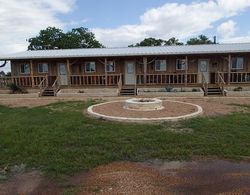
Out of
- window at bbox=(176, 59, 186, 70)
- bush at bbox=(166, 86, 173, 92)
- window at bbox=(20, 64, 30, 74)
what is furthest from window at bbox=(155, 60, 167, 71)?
window at bbox=(20, 64, 30, 74)

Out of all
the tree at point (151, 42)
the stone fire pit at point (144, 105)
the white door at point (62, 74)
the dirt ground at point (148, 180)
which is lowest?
the dirt ground at point (148, 180)

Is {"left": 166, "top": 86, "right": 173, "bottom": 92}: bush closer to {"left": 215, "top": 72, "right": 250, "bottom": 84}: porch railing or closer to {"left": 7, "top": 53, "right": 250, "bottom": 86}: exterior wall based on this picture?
{"left": 7, "top": 53, "right": 250, "bottom": 86}: exterior wall

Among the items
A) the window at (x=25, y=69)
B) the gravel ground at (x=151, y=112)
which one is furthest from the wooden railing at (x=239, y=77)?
the window at (x=25, y=69)

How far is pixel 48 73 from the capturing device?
23062mm

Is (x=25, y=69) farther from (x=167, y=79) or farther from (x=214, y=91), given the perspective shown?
(x=214, y=91)

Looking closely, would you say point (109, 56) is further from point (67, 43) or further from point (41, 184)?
point (67, 43)

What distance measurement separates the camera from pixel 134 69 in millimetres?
22438

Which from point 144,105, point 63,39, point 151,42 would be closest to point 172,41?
point 151,42

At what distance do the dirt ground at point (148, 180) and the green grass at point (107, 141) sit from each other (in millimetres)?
391

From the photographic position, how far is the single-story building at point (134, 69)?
2052 centimetres

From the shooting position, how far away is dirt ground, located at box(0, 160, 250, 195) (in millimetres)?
4609

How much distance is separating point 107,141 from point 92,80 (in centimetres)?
1538

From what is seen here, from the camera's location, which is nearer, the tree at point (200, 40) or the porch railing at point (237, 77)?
the porch railing at point (237, 77)

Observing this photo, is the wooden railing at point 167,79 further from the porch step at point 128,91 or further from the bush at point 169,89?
the porch step at point 128,91
